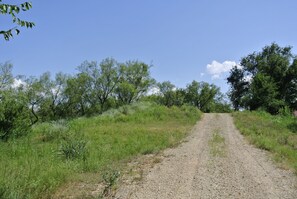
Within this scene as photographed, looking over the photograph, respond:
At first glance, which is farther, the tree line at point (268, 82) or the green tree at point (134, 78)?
the green tree at point (134, 78)

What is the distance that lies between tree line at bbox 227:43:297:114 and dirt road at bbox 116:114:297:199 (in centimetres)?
2257

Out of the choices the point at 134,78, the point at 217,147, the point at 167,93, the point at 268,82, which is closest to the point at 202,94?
the point at 167,93

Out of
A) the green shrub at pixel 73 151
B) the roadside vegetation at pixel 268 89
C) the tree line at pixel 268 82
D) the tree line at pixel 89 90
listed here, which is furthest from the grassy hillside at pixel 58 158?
the tree line at pixel 89 90

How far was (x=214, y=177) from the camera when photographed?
7258mm

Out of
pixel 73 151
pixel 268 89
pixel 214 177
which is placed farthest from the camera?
pixel 268 89

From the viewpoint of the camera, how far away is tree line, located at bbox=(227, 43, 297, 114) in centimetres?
3588

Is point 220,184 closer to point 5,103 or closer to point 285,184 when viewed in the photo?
point 285,184

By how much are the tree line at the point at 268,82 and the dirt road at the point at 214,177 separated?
22571 mm

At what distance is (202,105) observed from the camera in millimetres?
72562

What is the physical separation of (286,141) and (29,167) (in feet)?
35.3

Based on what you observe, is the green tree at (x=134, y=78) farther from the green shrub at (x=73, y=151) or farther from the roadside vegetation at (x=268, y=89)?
the green shrub at (x=73, y=151)

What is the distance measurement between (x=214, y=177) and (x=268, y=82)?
3257 centimetres

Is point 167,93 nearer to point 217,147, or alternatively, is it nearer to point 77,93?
point 77,93

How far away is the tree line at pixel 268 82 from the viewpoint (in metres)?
35.9
